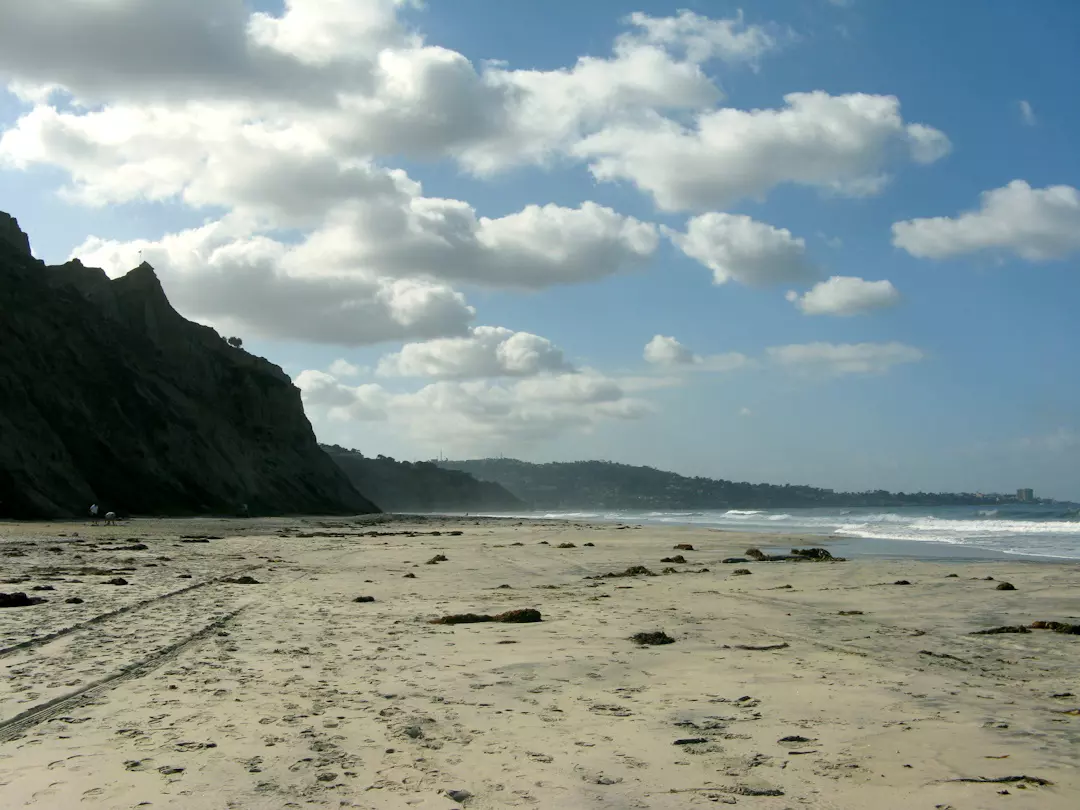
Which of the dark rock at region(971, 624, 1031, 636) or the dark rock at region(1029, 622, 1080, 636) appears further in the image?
the dark rock at region(971, 624, 1031, 636)

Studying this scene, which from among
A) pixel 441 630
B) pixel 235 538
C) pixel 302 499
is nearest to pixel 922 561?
pixel 441 630

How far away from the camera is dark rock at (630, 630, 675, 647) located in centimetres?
928

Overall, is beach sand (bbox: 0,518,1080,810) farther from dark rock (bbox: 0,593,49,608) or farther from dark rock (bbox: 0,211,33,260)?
dark rock (bbox: 0,211,33,260)

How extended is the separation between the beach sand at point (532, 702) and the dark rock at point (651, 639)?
20cm

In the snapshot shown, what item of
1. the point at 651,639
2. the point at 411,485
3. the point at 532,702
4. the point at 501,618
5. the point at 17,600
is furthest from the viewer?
the point at 411,485

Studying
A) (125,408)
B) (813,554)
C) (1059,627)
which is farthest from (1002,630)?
(125,408)

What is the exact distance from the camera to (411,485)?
171m

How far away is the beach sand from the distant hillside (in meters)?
150

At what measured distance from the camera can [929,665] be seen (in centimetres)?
817

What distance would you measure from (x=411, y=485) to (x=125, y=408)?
114 m

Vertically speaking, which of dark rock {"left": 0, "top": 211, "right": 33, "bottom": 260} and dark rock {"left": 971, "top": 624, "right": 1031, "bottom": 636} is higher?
dark rock {"left": 0, "top": 211, "right": 33, "bottom": 260}

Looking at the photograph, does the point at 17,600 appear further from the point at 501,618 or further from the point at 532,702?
the point at 532,702

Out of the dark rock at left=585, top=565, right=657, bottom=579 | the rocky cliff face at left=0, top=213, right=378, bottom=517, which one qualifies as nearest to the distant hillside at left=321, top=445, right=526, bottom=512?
the rocky cliff face at left=0, top=213, right=378, bottom=517

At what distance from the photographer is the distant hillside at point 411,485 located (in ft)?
535
